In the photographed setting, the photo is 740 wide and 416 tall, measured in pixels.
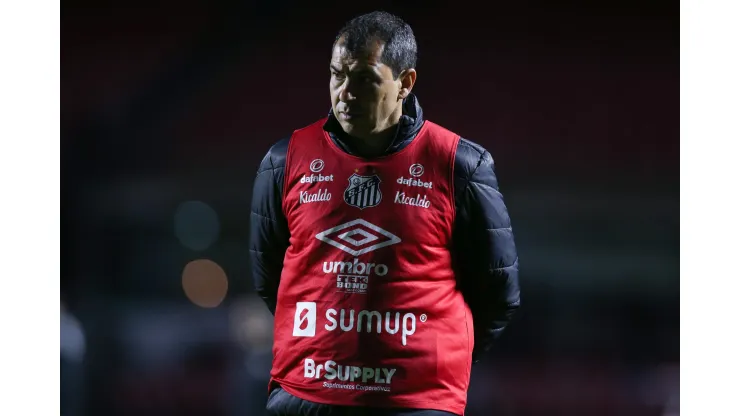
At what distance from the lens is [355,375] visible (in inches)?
83.9

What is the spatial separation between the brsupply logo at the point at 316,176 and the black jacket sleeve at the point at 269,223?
0.10 m

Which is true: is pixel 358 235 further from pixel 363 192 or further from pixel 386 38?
pixel 386 38

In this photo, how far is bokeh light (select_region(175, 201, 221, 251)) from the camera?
10.5 feet

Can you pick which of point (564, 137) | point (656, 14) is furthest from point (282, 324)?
point (656, 14)

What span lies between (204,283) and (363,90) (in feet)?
4.45

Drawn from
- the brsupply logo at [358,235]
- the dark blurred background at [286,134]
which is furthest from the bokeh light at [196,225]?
the brsupply logo at [358,235]

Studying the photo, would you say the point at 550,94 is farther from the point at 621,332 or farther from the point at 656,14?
the point at 621,332

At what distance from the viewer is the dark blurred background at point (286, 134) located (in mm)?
3023

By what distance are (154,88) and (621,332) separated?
185 centimetres

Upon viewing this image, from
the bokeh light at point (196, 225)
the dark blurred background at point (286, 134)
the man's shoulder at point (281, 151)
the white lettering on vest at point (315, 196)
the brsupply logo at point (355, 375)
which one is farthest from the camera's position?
the bokeh light at point (196, 225)

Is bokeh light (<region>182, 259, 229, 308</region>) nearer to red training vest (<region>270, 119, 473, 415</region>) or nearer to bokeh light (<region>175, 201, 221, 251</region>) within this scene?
bokeh light (<region>175, 201, 221, 251</region>)

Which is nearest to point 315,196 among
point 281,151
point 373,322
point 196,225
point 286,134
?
point 281,151

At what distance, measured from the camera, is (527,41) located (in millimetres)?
3080

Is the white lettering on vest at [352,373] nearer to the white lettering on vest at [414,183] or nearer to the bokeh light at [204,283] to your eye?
the white lettering on vest at [414,183]
